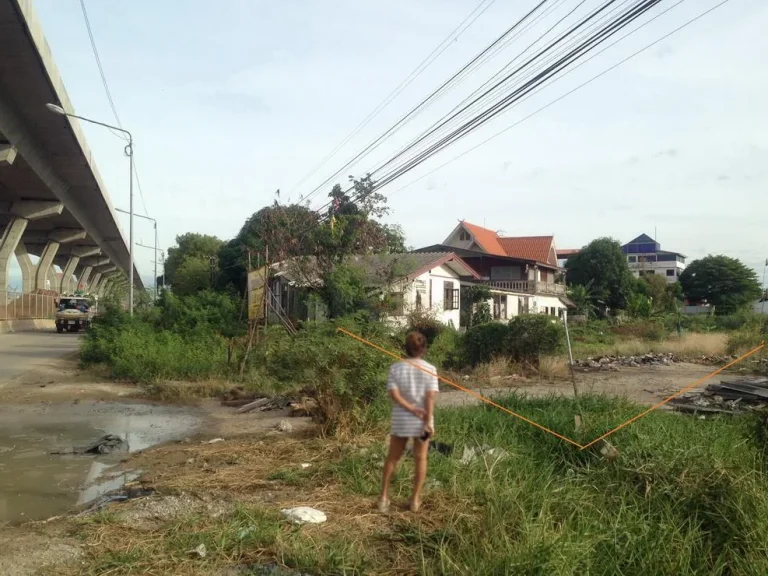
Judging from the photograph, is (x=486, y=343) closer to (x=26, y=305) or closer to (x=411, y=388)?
(x=411, y=388)

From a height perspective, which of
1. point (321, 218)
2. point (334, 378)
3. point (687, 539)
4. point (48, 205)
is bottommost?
point (687, 539)

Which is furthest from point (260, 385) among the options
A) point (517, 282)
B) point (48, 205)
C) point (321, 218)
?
point (517, 282)

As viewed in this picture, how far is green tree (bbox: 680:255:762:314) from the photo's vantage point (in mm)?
59344

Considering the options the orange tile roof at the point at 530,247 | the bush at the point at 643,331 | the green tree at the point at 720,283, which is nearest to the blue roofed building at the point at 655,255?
A: the green tree at the point at 720,283

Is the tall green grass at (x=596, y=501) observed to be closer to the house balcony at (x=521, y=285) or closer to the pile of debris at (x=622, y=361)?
the pile of debris at (x=622, y=361)

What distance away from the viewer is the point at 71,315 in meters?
40.9

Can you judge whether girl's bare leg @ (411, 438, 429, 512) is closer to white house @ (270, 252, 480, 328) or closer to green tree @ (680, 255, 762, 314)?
white house @ (270, 252, 480, 328)

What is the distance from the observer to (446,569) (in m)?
4.73

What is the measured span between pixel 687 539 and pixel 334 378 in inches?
171

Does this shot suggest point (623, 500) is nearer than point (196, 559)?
No

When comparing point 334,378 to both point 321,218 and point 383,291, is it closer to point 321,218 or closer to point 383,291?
point 383,291

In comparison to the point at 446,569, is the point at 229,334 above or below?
above

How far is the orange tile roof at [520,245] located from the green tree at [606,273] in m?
2.48

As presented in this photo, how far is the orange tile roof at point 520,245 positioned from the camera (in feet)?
164
